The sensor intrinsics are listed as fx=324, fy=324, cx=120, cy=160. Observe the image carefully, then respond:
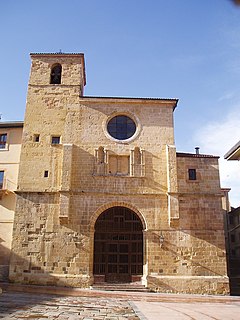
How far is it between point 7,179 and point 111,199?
7.05 meters

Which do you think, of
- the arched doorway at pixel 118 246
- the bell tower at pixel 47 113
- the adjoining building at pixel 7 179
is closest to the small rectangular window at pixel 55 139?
the bell tower at pixel 47 113

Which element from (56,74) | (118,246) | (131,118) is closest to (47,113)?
(56,74)

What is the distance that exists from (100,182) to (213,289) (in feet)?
29.0

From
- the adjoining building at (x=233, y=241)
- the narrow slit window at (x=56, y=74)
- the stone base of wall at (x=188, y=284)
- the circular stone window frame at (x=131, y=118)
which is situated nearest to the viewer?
the stone base of wall at (x=188, y=284)

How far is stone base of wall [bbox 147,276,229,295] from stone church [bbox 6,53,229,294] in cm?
5

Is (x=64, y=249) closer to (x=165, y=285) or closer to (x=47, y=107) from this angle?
(x=165, y=285)

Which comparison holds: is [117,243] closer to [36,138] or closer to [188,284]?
[188,284]

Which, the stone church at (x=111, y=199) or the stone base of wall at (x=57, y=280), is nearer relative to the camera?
the stone base of wall at (x=57, y=280)

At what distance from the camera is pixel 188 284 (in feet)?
59.1

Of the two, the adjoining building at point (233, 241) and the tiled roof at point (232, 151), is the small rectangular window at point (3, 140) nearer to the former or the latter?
the tiled roof at point (232, 151)

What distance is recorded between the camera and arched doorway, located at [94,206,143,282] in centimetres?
1959

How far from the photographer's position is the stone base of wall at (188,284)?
58.8 ft

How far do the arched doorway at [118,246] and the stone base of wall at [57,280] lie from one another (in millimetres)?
1468

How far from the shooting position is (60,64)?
2300 centimetres
